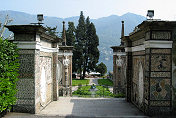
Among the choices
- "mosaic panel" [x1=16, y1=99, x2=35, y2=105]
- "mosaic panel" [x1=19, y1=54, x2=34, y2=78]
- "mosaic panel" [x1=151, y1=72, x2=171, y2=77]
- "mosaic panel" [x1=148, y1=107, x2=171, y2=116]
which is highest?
"mosaic panel" [x1=19, y1=54, x2=34, y2=78]

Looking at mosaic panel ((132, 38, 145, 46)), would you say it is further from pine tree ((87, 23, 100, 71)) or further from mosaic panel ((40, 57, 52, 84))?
pine tree ((87, 23, 100, 71))

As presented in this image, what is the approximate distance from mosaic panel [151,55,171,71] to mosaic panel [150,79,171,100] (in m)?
0.44

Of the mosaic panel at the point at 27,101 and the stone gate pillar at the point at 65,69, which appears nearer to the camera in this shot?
the mosaic panel at the point at 27,101

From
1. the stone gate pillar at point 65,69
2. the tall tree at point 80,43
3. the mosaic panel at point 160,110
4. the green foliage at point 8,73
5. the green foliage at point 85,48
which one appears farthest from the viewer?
the green foliage at point 85,48

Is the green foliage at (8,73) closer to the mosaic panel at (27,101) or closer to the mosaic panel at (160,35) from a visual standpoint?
the mosaic panel at (27,101)

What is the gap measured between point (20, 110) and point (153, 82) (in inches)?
204

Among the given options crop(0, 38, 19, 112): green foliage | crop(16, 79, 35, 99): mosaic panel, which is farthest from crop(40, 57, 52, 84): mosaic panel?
crop(0, 38, 19, 112): green foliage

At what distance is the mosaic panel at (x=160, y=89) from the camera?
7.05 meters

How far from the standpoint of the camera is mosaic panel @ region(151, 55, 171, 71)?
7.04 m

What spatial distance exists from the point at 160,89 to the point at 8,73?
5569 mm

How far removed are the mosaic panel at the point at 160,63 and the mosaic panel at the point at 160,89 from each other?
1.46 ft

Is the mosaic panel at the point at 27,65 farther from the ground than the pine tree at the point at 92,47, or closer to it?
closer to it

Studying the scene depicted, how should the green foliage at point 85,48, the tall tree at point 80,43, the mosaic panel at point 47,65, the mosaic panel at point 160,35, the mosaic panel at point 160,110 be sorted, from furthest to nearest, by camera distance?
the green foliage at point 85,48 → the tall tree at point 80,43 → the mosaic panel at point 47,65 → the mosaic panel at point 160,110 → the mosaic panel at point 160,35

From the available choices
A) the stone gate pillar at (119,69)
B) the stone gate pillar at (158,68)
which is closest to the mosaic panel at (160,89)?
the stone gate pillar at (158,68)
